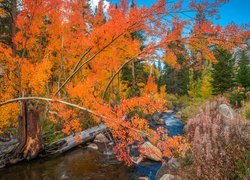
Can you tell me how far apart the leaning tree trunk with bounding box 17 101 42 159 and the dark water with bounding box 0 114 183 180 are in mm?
547

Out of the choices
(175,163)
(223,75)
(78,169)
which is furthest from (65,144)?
(223,75)

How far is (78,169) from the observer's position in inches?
374

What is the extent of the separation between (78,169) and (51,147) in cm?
255

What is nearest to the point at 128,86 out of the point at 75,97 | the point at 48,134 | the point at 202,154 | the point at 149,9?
the point at 75,97

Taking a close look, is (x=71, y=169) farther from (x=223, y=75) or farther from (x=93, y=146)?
(x=223, y=75)

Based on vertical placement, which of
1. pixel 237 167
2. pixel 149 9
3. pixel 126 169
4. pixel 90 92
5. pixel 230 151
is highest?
pixel 149 9

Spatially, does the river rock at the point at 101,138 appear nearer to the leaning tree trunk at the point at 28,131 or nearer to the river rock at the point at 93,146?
the river rock at the point at 93,146

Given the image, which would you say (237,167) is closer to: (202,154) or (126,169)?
(202,154)

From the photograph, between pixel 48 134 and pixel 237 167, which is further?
pixel 48 134

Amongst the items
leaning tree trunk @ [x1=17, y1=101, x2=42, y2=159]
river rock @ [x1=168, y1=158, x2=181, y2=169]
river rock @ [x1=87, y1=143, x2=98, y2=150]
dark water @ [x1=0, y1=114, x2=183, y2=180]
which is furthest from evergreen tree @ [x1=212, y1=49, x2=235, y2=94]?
leaning tree trunk @ [x1=17, y1=101, x2=42, y2=159]

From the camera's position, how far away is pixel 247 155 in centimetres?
466

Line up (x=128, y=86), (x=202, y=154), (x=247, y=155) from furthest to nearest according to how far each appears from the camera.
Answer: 1. (x=128, y=86)
2. (x=202, y=154)
3. (x=247, y=155)

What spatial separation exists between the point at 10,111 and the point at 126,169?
7.07 meters

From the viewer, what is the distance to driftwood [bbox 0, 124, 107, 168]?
982 cm
